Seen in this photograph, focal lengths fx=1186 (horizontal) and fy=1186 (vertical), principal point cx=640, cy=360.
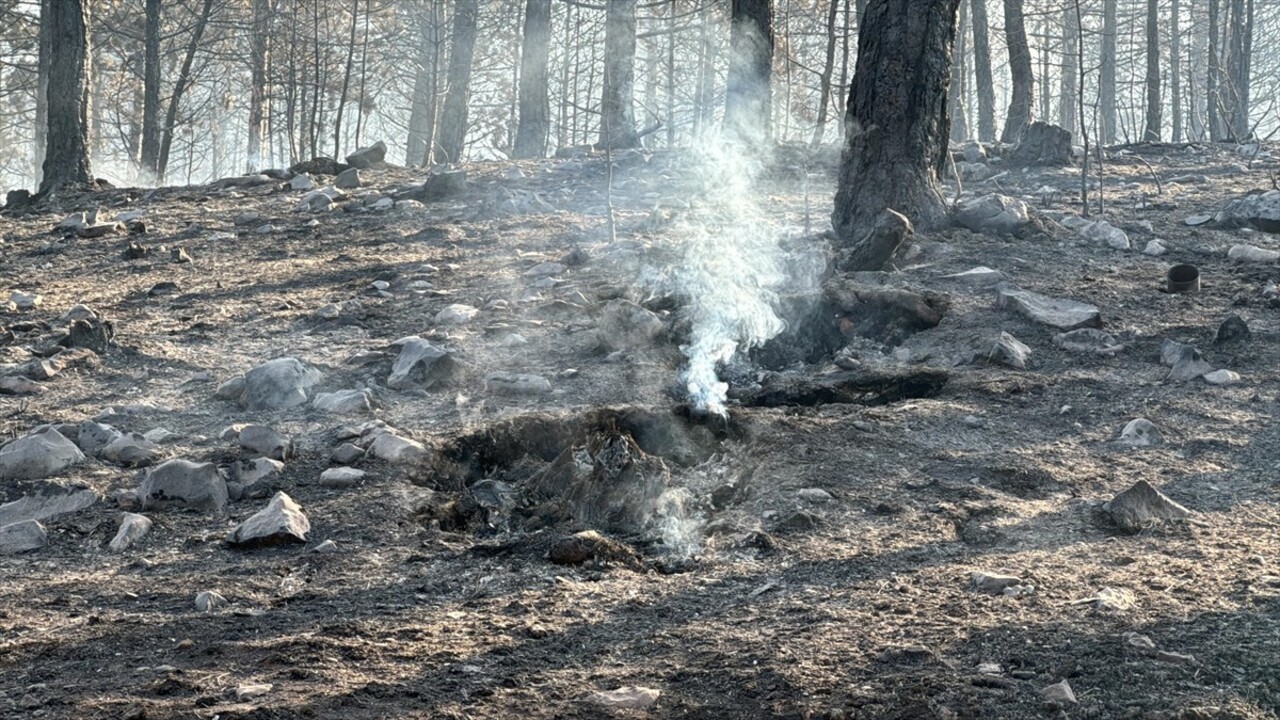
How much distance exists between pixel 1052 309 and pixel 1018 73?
7.37m

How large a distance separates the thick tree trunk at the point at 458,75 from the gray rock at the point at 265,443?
10.9 m

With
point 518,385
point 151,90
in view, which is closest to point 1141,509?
point 518,385

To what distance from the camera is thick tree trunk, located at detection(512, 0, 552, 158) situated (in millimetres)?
13516

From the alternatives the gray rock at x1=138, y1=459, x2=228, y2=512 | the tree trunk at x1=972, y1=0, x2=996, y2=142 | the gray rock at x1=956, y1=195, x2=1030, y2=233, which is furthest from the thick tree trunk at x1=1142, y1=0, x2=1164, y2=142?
the gray rock at x1=138, y1=459, x2=228, y2=512

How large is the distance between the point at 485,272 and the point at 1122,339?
340 centimetres

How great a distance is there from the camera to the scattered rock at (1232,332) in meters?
5.09

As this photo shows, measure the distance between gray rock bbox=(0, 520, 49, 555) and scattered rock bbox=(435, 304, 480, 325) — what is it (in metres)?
2.48

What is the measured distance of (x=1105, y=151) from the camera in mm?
10836

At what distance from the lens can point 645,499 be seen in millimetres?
3785

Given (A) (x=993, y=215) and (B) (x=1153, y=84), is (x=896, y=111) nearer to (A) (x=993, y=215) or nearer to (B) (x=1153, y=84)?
(A) (x=993, y=215)

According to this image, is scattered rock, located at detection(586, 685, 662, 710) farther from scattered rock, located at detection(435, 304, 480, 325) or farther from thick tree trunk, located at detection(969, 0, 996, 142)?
thick tree trunk, located at detection(969, 0, 996, 142)

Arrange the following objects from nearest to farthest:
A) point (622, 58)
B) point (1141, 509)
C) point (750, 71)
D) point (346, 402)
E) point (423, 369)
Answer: point (1141, 509)
point (346, 402)
point (423, 369)
point (750, 71)
point (622, 58)

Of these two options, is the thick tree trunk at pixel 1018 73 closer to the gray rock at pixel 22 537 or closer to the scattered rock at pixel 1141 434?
the scattered rock at pixel 1141 434

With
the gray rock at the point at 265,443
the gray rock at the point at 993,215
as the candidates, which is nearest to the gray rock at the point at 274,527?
the gray rock at the point at 265,443
